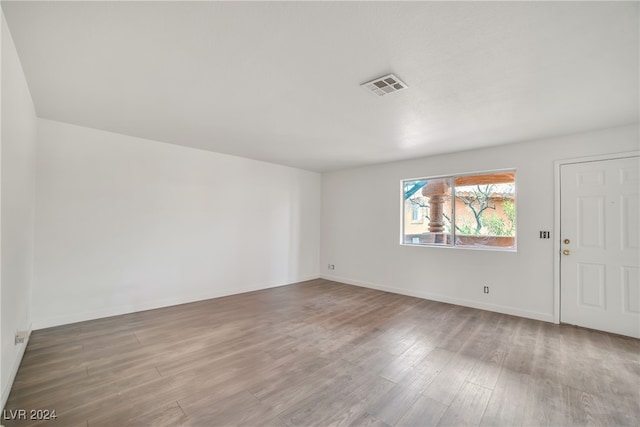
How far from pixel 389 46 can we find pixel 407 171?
3.52m

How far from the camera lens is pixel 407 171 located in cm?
511

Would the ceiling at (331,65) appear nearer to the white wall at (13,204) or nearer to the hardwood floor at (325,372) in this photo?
the white wall at (13,204)

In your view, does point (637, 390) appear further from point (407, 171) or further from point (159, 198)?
point (159, 198)

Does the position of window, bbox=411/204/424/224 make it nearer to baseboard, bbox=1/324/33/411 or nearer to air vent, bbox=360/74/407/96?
air vent, bbox=360/74/407/96

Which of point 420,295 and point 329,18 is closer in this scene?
point 329,18

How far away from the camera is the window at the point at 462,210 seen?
4.14 m

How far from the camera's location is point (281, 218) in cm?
577

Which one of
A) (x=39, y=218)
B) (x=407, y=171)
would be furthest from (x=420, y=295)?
(x=39, y=218)

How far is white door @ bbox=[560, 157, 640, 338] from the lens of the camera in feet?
10.4

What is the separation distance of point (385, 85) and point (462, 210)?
3113 mm

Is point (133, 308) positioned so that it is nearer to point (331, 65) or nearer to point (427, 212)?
point (331, 65)

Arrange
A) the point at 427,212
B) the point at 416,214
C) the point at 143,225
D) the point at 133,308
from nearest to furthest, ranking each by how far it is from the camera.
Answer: the point at 133,308
the point at 143,225
the point at 427,212
the point at 416,214

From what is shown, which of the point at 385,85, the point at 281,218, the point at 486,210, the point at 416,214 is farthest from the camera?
the point at 281,218

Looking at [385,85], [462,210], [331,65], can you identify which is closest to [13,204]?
[331,65]
